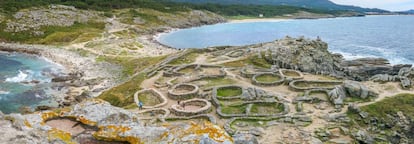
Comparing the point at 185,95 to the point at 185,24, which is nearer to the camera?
the point at 185,95

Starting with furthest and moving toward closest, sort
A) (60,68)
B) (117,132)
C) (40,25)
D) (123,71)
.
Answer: (40,25), (60,68), (123,71), (117,132)

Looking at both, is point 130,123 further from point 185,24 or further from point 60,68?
point 185,24

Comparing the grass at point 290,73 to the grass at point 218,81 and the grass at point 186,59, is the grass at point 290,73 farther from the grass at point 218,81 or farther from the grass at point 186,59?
the grass at point 186,59

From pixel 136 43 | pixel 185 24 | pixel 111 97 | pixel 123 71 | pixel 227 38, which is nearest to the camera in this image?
pixel 111 97

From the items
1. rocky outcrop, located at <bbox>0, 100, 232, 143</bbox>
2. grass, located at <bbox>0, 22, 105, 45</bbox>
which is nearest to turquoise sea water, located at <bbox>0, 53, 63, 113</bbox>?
grass, located at <bbox>0, 22, 105, 45</bbox>

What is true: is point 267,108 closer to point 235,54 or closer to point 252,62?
point 252,62

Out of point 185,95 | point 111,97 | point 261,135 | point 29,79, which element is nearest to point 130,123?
point 261,135
